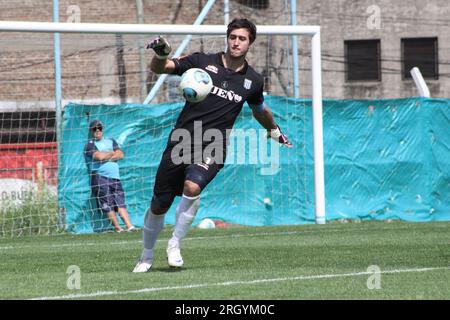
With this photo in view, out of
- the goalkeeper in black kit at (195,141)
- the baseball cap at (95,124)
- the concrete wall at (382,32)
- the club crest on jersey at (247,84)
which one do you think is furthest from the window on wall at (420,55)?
the goalkeeper in black kit at (195,141)

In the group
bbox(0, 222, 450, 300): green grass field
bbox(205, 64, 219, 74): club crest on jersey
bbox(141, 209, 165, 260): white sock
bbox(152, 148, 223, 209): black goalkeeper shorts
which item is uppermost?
bbox(205, 64, 219, 74): club crest on jersey

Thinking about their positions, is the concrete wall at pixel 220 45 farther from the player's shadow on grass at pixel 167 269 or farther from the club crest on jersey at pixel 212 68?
the player's shadow on grass at pixel 167 269

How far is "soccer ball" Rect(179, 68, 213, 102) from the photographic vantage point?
25.8 ft

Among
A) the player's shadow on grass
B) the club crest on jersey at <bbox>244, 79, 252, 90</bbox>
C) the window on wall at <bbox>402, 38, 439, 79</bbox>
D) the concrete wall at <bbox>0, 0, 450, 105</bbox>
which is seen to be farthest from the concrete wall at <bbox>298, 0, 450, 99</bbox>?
the player's shadow on grass

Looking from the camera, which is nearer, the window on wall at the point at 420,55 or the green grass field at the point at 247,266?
the green grass field at the point at 247,266

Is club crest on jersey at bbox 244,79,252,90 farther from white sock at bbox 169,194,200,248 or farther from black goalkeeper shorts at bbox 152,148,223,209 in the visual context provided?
white sock at bbox 169,194,200,248

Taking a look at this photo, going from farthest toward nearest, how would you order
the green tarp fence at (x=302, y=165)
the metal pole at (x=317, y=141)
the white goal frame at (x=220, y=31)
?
the green tarp fence at (x=302, y=165)
the metal pole at (x=317, y=141)
the white goal frame at (x=220, y=31)

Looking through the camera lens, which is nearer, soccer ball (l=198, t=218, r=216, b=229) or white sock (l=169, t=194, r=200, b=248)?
white sock (l=169, t=194, r=200, b=248)

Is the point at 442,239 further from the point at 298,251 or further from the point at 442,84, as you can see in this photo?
the point at 442,84

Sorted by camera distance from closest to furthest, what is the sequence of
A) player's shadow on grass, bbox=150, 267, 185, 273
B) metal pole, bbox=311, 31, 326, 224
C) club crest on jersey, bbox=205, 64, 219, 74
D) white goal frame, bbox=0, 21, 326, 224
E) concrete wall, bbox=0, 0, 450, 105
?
1. player's shadow on grass, bbox=150, 267, 185, 273
2. club crest on jersey, bbox=205, 64, 219, 74
3. white goal frame, bbox=0, 21, 326, 224
4. metal pole, bbox=311, 31, 326, 224
5. concrete wall, bbox=0, 0, 450, 105

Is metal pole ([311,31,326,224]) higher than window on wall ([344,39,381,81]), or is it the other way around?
window on wall ([344,39,381,81])

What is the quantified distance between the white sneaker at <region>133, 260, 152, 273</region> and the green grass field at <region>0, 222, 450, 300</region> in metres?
0.08

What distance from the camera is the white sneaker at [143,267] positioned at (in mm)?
8078

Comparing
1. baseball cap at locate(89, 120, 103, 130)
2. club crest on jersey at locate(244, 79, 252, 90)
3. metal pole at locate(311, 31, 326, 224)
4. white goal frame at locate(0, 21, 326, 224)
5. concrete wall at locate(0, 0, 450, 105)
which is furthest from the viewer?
concrete wall at locate(0, 0, 450, 105)
